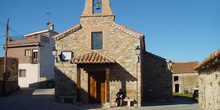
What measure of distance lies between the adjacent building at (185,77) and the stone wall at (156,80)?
1899 cm

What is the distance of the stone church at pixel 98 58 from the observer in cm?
1406

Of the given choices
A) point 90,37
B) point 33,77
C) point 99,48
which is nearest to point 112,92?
point 99,48

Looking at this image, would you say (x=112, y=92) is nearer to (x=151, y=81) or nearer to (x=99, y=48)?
(x=99, y=48)

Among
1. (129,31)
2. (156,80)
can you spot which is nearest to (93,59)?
(129,31)

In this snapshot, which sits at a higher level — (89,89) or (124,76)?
(124,76)

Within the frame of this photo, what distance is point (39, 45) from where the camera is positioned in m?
28.4

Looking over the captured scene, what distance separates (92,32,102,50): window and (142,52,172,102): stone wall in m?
5.63

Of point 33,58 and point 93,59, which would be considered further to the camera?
point 33,58

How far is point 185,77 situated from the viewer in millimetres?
37500

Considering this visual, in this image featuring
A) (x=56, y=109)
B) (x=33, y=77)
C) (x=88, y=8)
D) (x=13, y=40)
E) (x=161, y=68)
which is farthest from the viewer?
(x=13, y=40)

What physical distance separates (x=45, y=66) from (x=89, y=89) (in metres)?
16.5

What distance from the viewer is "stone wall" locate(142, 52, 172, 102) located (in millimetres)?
18672

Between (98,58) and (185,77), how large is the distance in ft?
90.9

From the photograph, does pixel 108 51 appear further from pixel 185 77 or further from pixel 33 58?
pixel 185 77
